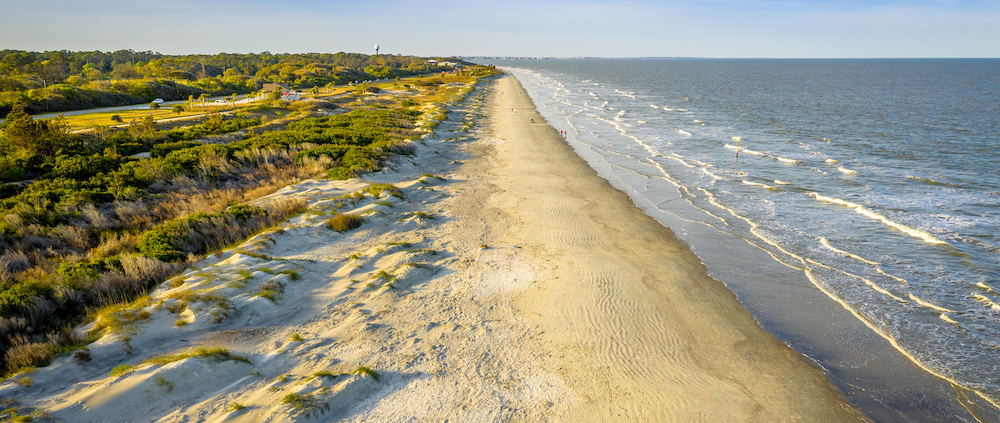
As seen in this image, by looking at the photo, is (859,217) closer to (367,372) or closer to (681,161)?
(681,161)

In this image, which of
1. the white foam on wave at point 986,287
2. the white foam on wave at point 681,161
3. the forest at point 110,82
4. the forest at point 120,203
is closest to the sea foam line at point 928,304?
the white foam on wave at point 986,287

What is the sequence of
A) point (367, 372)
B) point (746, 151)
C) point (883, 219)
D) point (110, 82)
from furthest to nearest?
point (110, 82)
point (746, 151)
point (883, 219)
point (367, 372)

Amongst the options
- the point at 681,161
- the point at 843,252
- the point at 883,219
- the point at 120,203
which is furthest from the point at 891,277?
the point at 120,203

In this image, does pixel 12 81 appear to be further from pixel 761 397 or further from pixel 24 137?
pixel 761 397

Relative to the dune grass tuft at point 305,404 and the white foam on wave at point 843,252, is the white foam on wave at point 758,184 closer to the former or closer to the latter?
the white foam on wave at point 843,252

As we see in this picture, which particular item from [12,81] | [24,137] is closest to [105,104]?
[12,81]
